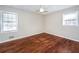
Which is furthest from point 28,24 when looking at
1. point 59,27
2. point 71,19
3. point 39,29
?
point 71,19

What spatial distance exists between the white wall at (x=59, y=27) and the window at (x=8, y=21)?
496 mm

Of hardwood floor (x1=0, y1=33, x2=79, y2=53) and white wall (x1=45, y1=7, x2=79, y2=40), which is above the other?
Answer: white wall (x1=45, y1=7, x2=79, y2=40)

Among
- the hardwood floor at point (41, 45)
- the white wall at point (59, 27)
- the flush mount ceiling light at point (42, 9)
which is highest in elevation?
the flush mount ceiling light at point (42, 9)

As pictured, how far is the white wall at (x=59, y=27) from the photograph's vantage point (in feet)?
4.50

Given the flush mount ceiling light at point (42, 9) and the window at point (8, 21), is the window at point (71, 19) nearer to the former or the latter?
the flush mount ceiling light at point (42, 9)

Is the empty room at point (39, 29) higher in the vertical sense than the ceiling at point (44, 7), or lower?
lower

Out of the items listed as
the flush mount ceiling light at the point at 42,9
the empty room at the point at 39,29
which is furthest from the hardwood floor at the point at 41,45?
the flush mount ceiling light at the point at 42,9

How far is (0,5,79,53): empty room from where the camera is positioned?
52.7 inches

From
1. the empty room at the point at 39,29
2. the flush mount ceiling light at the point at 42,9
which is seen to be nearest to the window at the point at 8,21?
the empty room at the point at 39,29

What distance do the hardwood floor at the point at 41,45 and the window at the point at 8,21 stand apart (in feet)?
0.69

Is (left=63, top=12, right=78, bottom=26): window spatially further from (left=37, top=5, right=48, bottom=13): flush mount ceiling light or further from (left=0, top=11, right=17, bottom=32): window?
(left=0, top=11, right=17, bottom=32): window

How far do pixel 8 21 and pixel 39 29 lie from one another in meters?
0.48

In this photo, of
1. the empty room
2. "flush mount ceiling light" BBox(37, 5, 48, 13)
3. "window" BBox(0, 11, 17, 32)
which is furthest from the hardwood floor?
"flush mount ceiling light" BBox(37, 5, 48, 13)

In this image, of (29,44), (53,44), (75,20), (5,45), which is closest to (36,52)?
(29,44)
